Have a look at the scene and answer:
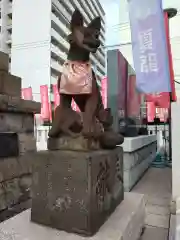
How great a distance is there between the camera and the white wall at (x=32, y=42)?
25.0 m

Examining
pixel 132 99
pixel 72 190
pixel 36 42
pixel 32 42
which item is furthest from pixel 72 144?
pixel 32 42

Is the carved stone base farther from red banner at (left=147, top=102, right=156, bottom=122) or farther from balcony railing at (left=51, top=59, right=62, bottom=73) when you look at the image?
balcony railing at (left=51, top=59, right=62, bottom=73)

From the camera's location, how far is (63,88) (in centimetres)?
228

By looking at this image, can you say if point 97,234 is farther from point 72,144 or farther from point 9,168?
point 9,168

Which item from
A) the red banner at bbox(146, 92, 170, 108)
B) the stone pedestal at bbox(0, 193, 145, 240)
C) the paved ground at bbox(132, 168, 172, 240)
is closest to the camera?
the stone pedestal at bbox(0, 193, 145, 240)

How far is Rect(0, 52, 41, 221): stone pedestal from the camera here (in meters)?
3.49

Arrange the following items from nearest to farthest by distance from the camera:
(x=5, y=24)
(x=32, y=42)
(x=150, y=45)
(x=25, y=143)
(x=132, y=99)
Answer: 1. (x=25, y=143)
2. (x=150, y=45)
3. (x=132, y=99)
4. (x=32, y=42)
5. (x=5, y=24)

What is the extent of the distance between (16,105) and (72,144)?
193 cm

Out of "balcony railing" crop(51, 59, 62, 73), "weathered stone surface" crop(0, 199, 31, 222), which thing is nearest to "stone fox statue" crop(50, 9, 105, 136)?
"weathered stone surface" crop(0, 199, 31, 222)

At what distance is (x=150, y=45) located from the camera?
4609mm

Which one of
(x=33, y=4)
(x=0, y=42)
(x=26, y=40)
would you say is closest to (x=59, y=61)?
(x=26, y=40)

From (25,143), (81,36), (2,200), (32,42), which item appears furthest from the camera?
(32,42)

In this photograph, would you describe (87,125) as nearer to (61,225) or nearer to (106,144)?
(106,144)

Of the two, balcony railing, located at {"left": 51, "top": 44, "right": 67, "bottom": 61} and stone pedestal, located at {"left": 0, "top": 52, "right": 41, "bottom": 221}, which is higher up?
balcony railing, located at {"left": 51, "top": 44, "right": 67, "bottom": 61}
